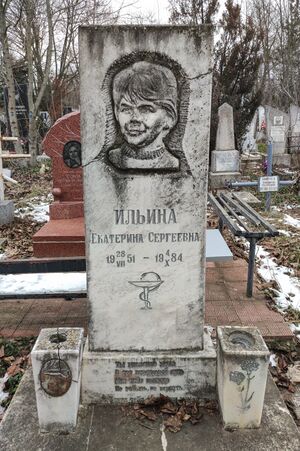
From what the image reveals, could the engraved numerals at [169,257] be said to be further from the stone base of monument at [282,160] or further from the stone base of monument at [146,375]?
the stone base of monument at [282,160]

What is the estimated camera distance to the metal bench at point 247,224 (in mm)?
4133

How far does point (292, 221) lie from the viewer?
26.4ft

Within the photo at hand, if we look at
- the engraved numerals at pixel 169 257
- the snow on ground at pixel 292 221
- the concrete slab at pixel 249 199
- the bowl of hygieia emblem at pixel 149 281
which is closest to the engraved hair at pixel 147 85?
the engraved numerals at pixel 169 257

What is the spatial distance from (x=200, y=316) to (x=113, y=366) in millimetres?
649

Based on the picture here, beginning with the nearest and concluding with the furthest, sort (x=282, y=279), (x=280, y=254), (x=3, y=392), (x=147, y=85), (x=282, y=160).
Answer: (x=147, y=85)
(x=3, y=392)
(x=282, y=279)
(x=280, y=254)
(x=282, y=160)

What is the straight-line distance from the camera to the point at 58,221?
6.27m

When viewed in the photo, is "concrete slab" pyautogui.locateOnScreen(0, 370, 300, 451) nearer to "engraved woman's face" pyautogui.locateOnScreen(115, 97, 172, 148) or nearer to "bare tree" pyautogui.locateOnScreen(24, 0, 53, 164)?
"engraved woman's face" pyautogui.locateOnScreen(115, 97, 172, 148)

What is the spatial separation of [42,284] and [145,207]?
7.81 ft

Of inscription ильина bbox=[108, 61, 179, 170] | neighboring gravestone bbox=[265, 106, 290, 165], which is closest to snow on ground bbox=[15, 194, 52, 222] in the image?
inscription ильина bbox=[108, 61, 179, 170]

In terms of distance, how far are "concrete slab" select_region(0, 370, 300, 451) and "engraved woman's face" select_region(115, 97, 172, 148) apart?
66.5 inches

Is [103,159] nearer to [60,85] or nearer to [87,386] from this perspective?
[87,386]

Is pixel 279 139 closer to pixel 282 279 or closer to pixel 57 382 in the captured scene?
pixel 282 279

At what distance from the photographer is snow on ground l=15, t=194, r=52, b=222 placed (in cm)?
842

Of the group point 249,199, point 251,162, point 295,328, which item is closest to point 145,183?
point 295,328
